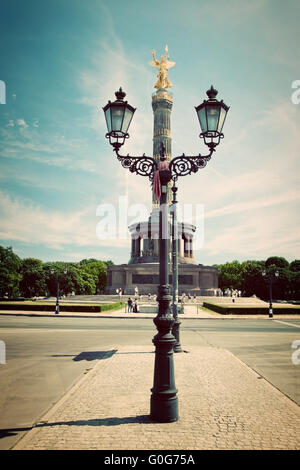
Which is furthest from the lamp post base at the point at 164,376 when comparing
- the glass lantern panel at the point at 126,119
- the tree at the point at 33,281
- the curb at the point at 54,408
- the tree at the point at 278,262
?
the tree at the point at 278,262

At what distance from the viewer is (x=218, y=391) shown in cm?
788

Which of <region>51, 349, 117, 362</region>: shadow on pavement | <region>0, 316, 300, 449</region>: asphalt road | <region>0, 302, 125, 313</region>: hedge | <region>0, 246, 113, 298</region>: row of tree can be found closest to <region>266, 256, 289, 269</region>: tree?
<region>0, 246, 113, 298</region>: row of tree

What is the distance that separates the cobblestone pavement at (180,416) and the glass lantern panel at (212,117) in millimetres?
5801

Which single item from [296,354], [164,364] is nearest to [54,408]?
[164,364]

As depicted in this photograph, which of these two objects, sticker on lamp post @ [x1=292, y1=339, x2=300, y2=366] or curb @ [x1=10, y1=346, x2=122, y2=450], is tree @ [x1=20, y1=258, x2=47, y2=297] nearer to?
sticker on lamp post @ [x1=292, y1=339, x2=300, y2=366]

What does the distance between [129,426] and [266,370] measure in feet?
20.6

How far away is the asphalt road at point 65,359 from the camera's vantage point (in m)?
7.10

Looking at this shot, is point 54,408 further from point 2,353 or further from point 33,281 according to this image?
point 33,281

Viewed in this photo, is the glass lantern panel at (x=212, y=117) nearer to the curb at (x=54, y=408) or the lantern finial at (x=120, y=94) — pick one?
the lantern finial at (x=120, y=94)

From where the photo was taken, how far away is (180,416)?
6242 mm

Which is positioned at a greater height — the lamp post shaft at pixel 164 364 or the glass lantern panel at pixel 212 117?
the glass lantern panel at pixel 212 117

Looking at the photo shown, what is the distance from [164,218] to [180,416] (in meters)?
3.94
